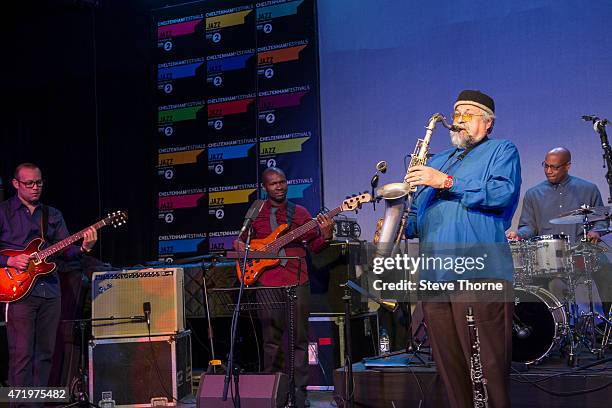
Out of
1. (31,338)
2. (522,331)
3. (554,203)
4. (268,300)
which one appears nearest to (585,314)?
(522,331)

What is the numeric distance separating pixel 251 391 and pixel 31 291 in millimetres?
2312

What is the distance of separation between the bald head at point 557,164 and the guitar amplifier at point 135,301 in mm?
3772

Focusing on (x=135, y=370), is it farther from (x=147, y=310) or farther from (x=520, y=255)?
(x=520, y=255)

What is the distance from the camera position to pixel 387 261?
3.01 m

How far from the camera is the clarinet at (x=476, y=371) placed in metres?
3.04

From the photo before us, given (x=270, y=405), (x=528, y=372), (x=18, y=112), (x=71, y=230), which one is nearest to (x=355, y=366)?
(x=270, y=405)

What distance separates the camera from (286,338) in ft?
19.7

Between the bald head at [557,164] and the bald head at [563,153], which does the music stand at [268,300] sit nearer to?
the bald head at [557,164]

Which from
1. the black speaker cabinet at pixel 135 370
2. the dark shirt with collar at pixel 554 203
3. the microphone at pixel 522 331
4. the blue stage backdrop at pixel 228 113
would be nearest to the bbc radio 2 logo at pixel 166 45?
the blue stage backdrop at pixel 228 113

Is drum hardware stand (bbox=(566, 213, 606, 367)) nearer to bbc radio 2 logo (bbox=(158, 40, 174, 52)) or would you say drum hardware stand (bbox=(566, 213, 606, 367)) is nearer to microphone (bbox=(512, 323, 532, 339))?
microphone (bbox=(512, 323, 532, 339))

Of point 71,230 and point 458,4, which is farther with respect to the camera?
point 71,230

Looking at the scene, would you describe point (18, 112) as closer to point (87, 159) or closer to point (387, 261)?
point (87, 159)

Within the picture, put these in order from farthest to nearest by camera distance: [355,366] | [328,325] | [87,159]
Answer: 1. [87,159]
2. [328,325]
3. [355,366]

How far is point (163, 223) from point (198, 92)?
1732mm
